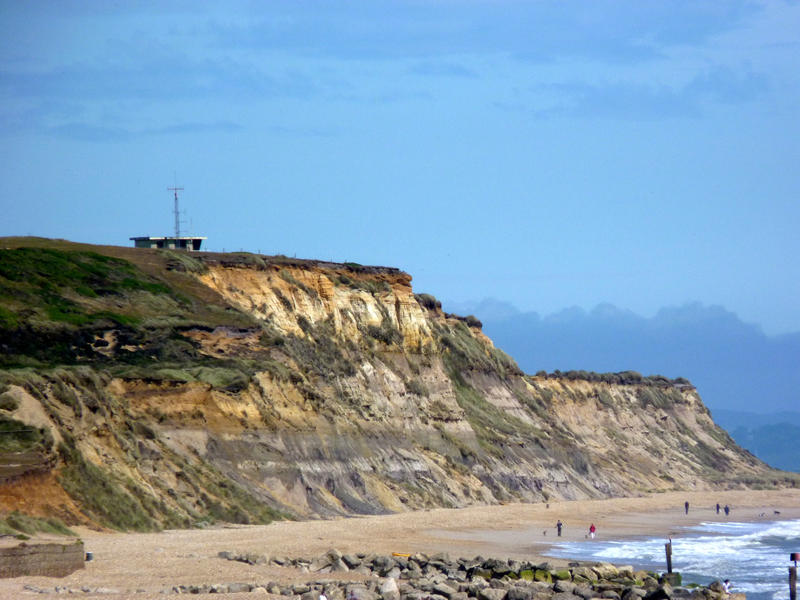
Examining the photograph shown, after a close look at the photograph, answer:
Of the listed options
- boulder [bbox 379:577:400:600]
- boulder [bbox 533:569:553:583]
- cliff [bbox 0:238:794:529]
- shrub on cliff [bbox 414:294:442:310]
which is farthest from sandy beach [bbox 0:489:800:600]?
shrub on cliff [bbox 414:294:442:310]

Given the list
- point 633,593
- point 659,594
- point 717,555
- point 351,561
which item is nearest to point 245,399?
point 717,555

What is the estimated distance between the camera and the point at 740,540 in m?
55.7

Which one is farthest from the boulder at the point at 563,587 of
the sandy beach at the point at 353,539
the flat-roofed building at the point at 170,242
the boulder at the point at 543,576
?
the flat-roofed building at the point at 170,242

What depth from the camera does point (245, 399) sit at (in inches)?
2032

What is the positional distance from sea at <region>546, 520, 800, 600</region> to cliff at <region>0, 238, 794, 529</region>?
11091 mm

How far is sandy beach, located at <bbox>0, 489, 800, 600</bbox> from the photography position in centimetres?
2677

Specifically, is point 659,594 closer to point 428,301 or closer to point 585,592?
point 585,592

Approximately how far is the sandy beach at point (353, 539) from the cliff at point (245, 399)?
235 cm

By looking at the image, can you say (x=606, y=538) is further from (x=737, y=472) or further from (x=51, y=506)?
(x=737, y=472)

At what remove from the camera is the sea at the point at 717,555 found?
38.9 m

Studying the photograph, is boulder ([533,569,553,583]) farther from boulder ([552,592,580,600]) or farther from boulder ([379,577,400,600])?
boulder ([379,577,400,600])

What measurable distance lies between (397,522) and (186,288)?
1950cm

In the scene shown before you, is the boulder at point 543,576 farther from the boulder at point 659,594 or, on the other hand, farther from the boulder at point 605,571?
the boulder at point 659,594

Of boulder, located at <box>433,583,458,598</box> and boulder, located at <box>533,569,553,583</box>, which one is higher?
boulder, located at <box>433,583,458,598</box>
